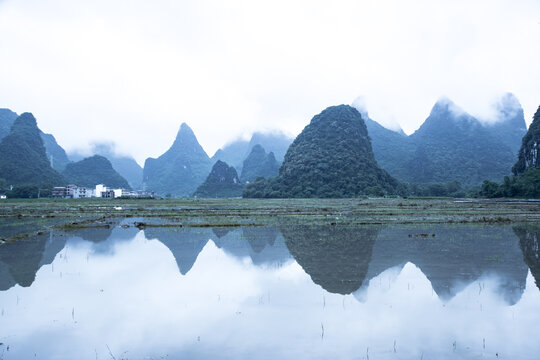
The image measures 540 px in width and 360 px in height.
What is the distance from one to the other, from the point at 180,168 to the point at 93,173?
47.9m

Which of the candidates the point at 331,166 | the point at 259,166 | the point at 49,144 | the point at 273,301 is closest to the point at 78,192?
the point at 331,166

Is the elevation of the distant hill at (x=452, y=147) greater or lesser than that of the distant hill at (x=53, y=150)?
lesser

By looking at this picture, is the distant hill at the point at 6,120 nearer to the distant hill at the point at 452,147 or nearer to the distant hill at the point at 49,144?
the distant hill at the point at 49,144

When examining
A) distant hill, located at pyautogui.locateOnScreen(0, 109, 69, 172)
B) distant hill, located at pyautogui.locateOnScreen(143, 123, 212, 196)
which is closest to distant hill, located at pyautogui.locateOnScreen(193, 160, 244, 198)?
distant hill, located at pyautogui.locateOnScreen(143, 123, 212, 196)

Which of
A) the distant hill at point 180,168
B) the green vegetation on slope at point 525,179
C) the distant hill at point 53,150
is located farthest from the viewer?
the distant hill at point 180,168

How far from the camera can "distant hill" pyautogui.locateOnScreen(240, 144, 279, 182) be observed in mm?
96375

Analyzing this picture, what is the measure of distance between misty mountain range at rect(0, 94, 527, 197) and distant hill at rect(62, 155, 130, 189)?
24.2 inches

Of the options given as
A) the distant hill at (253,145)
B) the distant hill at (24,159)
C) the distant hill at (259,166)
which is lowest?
the distant hill at (24,159)

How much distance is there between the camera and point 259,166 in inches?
4080

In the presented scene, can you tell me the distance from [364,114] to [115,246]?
106m

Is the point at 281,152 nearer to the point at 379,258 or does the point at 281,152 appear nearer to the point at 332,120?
the point at 332,120

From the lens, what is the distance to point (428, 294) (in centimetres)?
546

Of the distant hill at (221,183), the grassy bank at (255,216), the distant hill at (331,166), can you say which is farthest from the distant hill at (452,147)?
the grassy bank at (255,216)

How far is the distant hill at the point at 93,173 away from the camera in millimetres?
86875
